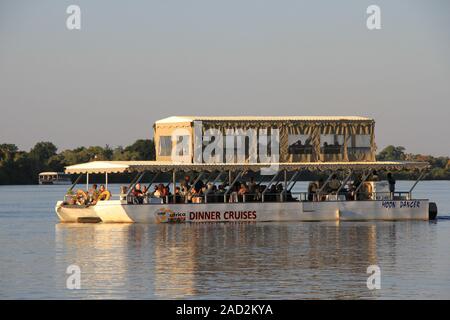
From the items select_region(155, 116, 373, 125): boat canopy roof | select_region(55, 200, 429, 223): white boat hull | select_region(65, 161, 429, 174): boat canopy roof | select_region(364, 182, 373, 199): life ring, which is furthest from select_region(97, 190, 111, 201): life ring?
select_region(364, 182, 373, 199): life ring

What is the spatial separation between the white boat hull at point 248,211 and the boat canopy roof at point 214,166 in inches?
68.2

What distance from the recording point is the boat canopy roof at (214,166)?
62.1m

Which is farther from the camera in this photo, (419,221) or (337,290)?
(419,221)

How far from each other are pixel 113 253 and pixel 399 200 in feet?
69.3

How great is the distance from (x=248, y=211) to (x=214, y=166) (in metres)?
2.84

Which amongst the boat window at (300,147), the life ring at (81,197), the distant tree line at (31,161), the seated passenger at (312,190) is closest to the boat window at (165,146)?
the life ring at (81,197)

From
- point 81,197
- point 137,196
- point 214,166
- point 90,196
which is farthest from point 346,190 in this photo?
point 81,197

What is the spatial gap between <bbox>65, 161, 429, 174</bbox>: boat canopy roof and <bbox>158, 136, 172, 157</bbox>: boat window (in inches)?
60.7

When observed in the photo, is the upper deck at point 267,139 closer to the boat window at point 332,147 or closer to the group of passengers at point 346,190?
the boat window at point 332,147

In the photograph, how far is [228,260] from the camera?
46.8m

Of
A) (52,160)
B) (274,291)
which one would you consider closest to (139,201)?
(274,291)
